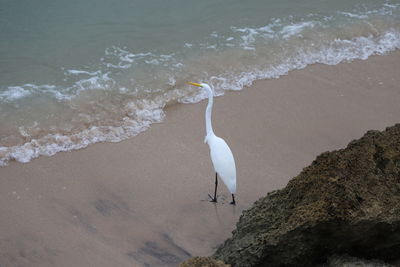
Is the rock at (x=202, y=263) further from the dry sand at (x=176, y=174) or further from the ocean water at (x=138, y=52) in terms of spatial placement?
the ocean water at (x=138, y=52)

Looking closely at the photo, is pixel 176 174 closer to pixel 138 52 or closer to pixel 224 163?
pixel 224 163

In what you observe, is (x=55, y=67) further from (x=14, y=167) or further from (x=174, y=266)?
(x=174, y=266)

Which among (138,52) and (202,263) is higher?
(138,52)

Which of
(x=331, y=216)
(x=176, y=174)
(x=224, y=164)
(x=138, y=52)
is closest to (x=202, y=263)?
(x=331, y=216)

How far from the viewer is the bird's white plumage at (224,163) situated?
454 centimetres

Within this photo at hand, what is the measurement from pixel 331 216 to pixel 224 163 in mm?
1764

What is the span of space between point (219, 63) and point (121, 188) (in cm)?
275

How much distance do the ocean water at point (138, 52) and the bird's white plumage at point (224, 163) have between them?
3.94ft

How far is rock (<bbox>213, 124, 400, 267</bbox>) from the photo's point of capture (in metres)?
2.94

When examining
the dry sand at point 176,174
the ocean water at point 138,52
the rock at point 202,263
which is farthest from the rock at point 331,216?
the ocean water at point 138,52

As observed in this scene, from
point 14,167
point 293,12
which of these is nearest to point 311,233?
point 14,167

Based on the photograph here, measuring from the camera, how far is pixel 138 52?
7137mm

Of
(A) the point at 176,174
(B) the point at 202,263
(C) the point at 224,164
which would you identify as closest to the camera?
(B) the point at 202,263

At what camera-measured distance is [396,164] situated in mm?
3332
